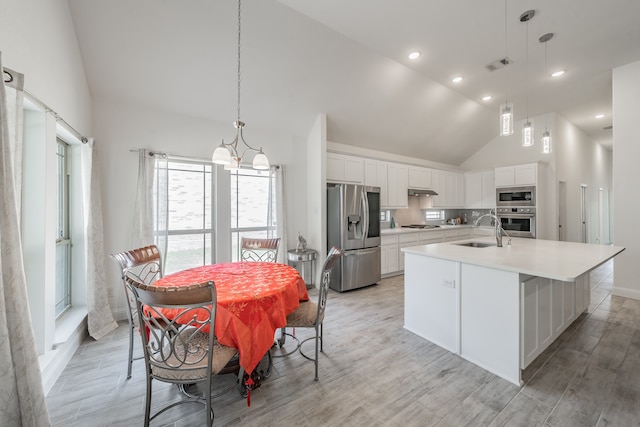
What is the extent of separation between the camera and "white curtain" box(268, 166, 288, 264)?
4152mm

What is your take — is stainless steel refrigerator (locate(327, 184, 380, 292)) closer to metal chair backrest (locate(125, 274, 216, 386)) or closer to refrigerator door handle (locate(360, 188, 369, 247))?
refrigerator door handle (locate(360, 188, 369, 247))

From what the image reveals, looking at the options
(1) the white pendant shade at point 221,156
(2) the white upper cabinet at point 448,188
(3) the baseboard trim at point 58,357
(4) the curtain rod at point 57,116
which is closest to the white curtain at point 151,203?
(4) the curtain rod at point 57,116

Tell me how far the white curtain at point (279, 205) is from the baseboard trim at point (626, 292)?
5124 millimetres

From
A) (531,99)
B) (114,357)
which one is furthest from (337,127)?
(114,357)

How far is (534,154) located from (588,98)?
1.26 metres

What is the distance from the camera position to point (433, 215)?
6.69 meters

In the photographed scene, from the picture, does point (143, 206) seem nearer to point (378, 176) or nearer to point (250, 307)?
point (250, 307)

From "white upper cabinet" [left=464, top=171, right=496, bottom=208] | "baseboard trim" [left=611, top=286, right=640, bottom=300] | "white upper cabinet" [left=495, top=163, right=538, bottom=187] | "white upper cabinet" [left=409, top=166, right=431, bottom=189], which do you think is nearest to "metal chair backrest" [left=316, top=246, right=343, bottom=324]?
"white upper cabinet" [left=409, top=166, right=431, bottom=189]

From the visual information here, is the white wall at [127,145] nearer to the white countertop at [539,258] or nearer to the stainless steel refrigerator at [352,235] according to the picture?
the stainless steel refrigerator at [352,235]

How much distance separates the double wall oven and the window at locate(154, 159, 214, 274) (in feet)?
20.0

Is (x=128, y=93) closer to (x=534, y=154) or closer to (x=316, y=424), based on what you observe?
(x=316, y=424)

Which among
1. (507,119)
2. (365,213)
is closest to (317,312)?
(365,213)

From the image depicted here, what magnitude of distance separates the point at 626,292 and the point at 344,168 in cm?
468

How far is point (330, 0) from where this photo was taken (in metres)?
2.59
